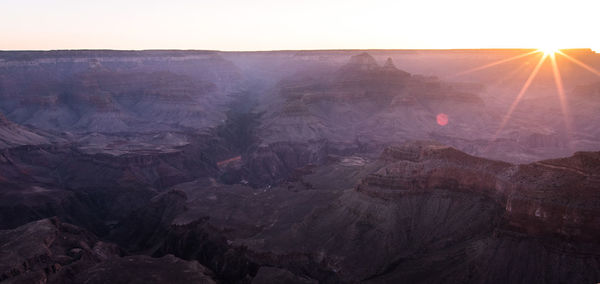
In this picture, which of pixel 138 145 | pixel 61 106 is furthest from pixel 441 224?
pixel 61 106

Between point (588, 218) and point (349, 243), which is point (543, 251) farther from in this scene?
point (349, 243)

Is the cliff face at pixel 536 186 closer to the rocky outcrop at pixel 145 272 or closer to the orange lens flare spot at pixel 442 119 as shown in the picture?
the rocky outcrop at pixel 145 272

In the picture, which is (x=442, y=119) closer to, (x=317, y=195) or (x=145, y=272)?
(x=317, y=195)

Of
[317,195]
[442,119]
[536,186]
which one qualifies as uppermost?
[536,186]

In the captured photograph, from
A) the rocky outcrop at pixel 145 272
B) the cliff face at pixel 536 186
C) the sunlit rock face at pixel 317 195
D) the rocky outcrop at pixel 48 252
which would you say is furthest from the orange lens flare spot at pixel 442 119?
the rocky outcrop at pixel 145 272

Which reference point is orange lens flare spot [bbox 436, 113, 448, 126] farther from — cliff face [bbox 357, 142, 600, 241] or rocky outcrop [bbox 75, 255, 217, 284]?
rocky outcrop [bbox 75, 255, 217, 284]

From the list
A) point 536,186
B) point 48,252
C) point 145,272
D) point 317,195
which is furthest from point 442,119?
point 48,252
